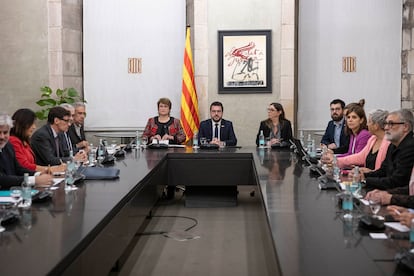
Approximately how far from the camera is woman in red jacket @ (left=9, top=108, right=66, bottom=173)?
178 inches

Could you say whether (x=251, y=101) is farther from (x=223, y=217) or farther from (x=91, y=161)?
(x=91, y=161)

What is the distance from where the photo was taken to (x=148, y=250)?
467 centimetres

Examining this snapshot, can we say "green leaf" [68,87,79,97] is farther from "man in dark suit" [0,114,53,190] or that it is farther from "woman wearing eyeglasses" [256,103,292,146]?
"man in dark suit" [0,114,53,190]

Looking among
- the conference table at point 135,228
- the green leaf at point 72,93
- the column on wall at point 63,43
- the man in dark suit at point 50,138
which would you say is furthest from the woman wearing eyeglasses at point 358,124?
the column on wall at point 63,43

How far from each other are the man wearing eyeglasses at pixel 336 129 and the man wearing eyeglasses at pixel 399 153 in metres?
2.44

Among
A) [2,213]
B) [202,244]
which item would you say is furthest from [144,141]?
Result: [2,213]

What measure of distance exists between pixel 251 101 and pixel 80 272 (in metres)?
6.27

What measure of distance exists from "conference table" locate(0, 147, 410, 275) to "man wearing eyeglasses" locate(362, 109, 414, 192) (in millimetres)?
445

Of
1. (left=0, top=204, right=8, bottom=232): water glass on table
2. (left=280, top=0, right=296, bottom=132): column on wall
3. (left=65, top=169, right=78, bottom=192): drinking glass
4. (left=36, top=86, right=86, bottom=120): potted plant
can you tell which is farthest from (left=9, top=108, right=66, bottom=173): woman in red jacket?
(left=280, top=0, right=296, bottom=132): column on wall

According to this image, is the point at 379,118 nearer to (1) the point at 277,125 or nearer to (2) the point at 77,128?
(1) the point at 277,125

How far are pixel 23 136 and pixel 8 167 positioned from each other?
1.53ft

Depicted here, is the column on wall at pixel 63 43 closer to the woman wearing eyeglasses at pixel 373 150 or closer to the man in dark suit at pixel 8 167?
the man in dark suit at pixel 8 167

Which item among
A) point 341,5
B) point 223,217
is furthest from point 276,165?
point 341,5

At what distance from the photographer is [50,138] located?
526 centimetres
